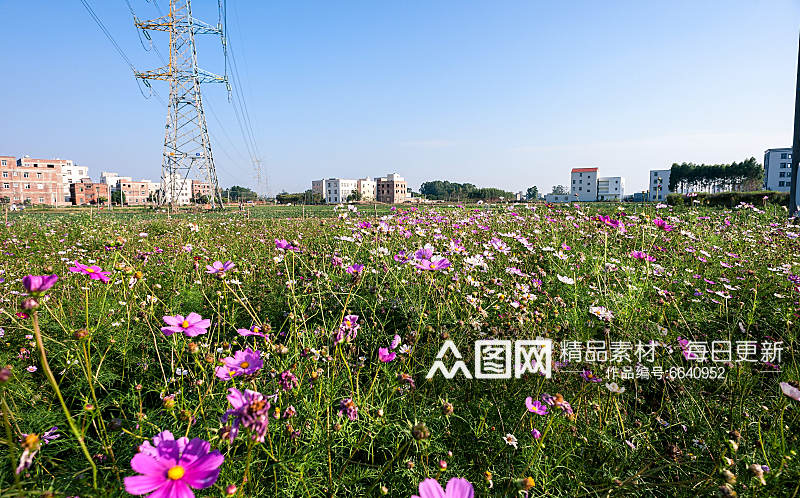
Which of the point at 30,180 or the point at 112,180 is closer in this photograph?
the point at 30,180

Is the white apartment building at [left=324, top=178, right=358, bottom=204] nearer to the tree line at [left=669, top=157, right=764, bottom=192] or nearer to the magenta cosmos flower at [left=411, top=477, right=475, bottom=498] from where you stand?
the tree line at [left=669, top=157, right=764, bottom=192]

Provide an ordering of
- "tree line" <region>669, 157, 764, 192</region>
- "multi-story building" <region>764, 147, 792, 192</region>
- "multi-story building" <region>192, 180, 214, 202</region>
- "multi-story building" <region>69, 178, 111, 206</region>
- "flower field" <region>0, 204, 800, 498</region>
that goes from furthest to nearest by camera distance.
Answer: "multi-story building" <region>69, 178, 111, 206</region> → "multi-story building" <region>764, 147, 792, 192</region> → "tree line" <region>669, 157, 764, 192</region> → "multi-story building" <region>192, 180, 214, 202</region> → "flower field" <region>0, 204, 800, 498</region>

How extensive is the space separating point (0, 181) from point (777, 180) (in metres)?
104

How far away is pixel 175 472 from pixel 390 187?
271 feet

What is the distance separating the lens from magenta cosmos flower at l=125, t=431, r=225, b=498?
465 mm

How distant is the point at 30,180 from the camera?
5222 cm

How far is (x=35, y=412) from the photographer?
1.08m

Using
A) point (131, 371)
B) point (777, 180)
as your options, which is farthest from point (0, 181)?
point (777, 180)

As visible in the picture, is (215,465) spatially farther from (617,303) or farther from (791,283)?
(791,283)

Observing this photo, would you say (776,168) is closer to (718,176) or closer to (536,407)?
(718,176)

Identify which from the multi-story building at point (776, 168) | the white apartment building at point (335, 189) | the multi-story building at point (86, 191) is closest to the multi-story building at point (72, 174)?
the multi-story building at point (86, 191)

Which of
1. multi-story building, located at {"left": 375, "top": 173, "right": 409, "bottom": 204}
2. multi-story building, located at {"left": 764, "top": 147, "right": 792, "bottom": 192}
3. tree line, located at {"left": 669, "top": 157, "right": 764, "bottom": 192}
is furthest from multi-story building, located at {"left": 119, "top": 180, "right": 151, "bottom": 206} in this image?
multi-story building, located at {"left": 764, "top": 147, "right": 792, "bottom": 192}

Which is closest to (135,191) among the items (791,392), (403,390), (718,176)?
(403,390)

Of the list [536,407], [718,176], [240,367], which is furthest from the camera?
[718,176]
